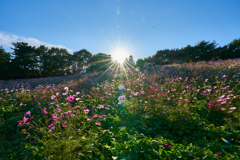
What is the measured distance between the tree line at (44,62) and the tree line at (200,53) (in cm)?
2027

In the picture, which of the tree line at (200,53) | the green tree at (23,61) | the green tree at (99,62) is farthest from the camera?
the green tree at (99,62)

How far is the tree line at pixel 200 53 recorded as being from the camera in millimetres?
25247

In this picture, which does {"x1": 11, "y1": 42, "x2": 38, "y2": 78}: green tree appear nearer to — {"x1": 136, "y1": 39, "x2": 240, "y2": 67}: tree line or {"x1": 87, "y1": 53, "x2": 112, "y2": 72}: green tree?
{"x1": 87, "y1": 53, "x2": 112, "y2": 72}: green tree

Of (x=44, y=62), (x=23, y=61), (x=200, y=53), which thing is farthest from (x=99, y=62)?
(x=200, y=53)

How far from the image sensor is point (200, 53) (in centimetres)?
3070

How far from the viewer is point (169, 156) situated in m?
1.67

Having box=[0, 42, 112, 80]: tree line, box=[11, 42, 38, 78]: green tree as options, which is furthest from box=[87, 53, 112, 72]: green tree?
box=[11, 42, 38, 78]: green tree

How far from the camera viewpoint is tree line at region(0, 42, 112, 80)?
71.2 ft

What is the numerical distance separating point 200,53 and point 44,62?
44304 mm

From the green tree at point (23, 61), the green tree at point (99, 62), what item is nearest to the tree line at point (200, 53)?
the green tree at point (99, 62)

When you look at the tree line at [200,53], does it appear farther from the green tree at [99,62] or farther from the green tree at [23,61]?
the green tree at [23,61]

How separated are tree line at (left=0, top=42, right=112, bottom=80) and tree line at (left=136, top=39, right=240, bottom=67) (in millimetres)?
20274

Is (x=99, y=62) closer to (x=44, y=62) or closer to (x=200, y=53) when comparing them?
(x=44, y=62)

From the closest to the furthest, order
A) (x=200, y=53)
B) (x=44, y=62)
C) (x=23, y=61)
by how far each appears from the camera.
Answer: (x=23, y=61)
(x=44, y=62)
(x=200, y=53)
